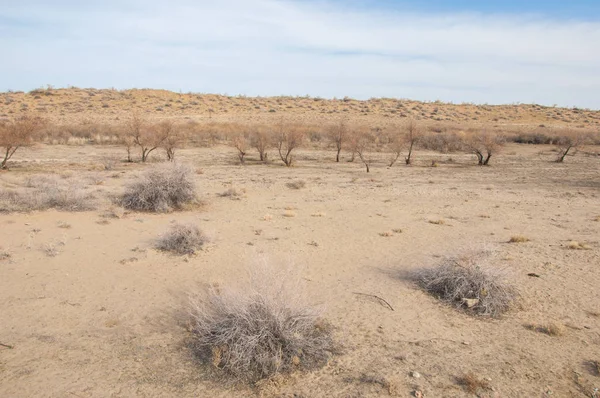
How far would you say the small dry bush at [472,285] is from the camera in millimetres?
6781

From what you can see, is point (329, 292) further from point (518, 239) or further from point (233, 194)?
point (233, 194)

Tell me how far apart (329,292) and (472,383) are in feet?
9.65

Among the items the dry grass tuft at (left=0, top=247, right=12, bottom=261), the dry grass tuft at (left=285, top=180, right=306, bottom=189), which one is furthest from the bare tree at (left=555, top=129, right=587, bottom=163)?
the dry grass tuft at (left=0, top=247, right=12, bottom=261)

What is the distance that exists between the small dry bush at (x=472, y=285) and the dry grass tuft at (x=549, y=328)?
501 millimetres

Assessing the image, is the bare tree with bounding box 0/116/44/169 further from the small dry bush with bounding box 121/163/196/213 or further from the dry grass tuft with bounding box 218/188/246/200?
the dry grass tuft with bounding box 218/188/246/200

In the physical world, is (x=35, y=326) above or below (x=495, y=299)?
below

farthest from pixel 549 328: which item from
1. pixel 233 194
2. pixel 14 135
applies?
pixel 14 135

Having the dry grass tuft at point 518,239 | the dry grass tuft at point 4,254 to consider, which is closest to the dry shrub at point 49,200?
the dry grass tuft at point 4,254

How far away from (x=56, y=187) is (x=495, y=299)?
1260cm

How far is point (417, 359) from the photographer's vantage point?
533cm

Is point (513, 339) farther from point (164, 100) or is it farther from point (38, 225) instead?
point (164, 100)

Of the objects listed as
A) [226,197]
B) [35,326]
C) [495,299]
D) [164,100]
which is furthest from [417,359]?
[164,100]

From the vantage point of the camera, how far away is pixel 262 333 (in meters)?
5.38

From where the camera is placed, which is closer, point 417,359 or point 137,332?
point 417,359
